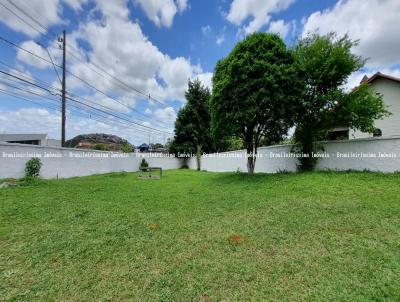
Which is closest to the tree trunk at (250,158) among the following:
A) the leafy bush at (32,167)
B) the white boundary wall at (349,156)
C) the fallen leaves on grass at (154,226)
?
the white boundary wall at (349,156)

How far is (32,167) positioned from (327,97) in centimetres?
1191

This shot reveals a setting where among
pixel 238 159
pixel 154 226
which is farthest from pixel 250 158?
pixel 154 226

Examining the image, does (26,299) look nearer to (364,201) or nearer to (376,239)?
(376,239)

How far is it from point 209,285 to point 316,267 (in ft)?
4.09

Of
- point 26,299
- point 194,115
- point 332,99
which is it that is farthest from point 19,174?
point 194,115

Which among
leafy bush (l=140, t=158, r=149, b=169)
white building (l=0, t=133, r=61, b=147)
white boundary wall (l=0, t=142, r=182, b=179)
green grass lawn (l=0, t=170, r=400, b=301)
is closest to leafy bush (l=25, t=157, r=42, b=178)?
white boundary wall (l=0, t=142, r=182, b=179)

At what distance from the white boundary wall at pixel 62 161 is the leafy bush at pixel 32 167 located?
14cm

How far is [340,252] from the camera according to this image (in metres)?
2.85

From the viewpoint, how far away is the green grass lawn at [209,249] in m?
2.25

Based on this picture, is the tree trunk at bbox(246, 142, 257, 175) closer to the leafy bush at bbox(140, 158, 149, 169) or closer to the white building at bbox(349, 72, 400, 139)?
the white building at bbox(349, 72, 400, 139)

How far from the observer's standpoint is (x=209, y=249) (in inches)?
123

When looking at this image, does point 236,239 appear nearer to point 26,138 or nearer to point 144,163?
point 144,163

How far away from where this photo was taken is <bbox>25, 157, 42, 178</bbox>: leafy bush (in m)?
9.41

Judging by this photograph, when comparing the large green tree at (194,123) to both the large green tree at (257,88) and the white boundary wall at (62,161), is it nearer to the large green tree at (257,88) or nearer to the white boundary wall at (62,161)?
the white boundary wall at (62,161)
